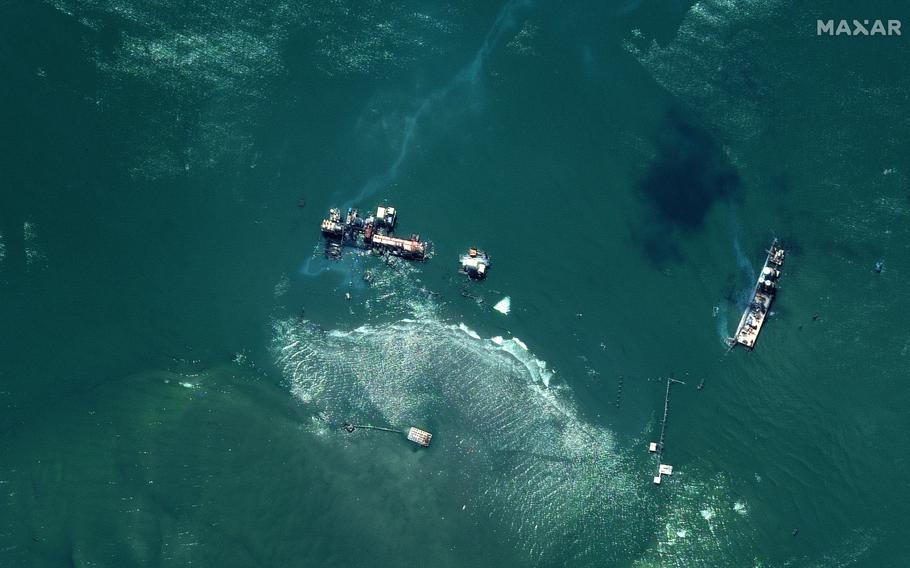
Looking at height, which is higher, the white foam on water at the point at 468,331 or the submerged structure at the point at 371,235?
the submerged structure at the point at 371,235

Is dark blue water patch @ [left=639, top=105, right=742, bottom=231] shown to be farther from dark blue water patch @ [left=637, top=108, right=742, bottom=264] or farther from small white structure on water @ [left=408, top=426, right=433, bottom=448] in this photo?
small white structure on water @ [left=408, top=426, right=433, bottom=448]

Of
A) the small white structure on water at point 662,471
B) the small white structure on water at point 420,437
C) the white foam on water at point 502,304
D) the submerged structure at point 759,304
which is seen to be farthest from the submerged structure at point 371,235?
the submerged structure at point 759,304

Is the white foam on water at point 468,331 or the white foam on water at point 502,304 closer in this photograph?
the white foam on water at point 468,331

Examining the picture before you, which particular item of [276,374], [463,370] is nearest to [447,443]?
[463,370]

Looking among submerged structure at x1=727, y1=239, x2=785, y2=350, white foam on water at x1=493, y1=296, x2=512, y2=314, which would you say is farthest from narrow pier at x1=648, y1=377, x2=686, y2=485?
white foam on water at x1=493, y1=296, x2=512, y2=314

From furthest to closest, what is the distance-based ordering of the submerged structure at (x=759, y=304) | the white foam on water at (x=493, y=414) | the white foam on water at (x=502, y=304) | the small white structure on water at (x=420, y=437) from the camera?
the white foam on water at (x=502, y=304) < the submerged structure at (x=759, y=304) < the white foam on water at (x=493, y=414) < the small white structure on water at (x=420, y=437)

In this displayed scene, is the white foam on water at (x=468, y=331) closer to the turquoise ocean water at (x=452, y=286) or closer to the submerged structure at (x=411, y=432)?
the turquoise ocean water at (x=452, y=286)
